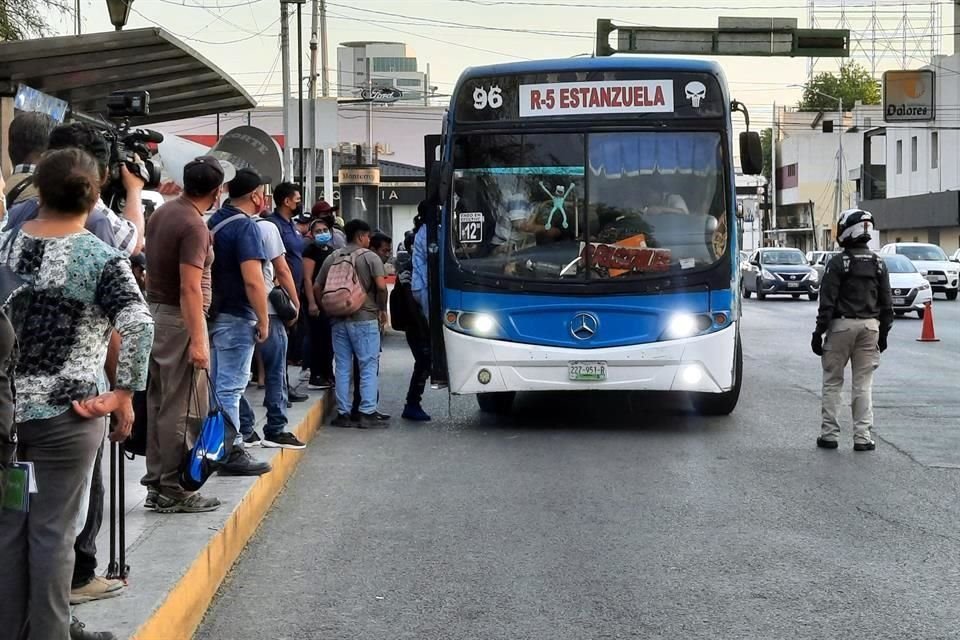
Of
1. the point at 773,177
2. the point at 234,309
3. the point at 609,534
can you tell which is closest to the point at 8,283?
the point at 609,534

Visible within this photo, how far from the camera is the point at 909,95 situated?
5866 centimetres

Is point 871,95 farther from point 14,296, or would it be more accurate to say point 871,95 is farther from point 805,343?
point 14,296

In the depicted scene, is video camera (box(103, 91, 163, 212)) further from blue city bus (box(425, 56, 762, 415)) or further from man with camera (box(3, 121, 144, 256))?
blue city bus (box(425, 56, 762, 415))

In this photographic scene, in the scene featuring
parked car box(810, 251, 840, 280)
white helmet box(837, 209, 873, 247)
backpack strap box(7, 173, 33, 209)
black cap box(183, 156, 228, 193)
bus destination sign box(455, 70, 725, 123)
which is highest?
bus destination sign box(455, 70, 725, 123)

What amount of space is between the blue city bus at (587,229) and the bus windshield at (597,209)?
0.04 ft

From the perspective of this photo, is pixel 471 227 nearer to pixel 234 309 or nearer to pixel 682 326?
pixel 682 326

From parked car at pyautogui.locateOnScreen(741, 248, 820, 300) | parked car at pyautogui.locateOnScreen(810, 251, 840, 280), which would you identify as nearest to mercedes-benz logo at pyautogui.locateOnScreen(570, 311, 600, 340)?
parked car at pyautogui.locateOnScreen(741, 248, 820, 300)

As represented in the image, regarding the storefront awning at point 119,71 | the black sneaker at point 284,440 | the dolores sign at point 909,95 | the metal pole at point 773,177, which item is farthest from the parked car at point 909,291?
the metal pole at point 773,177

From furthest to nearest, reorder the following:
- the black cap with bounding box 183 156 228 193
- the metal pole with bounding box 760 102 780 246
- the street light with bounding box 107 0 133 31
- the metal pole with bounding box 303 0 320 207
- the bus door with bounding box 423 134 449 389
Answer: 1. the metal pole with bounding box 760 102 780 246
2. the metal pole with bounding box 303 0 320 207
3. the street light with bounding box 107 0 133 31
4. the bus door with bounding box 423 134 449 389
5. the black cap with bounding box 183 156 228 193

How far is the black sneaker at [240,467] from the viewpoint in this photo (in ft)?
27.3

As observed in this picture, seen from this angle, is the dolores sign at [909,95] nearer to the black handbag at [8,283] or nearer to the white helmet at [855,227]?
the white helmet at [855,227]

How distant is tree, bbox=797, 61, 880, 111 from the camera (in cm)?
11106

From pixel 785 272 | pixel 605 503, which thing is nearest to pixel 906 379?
pixel 605 503

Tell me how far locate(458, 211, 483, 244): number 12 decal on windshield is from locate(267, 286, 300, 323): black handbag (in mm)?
2332
